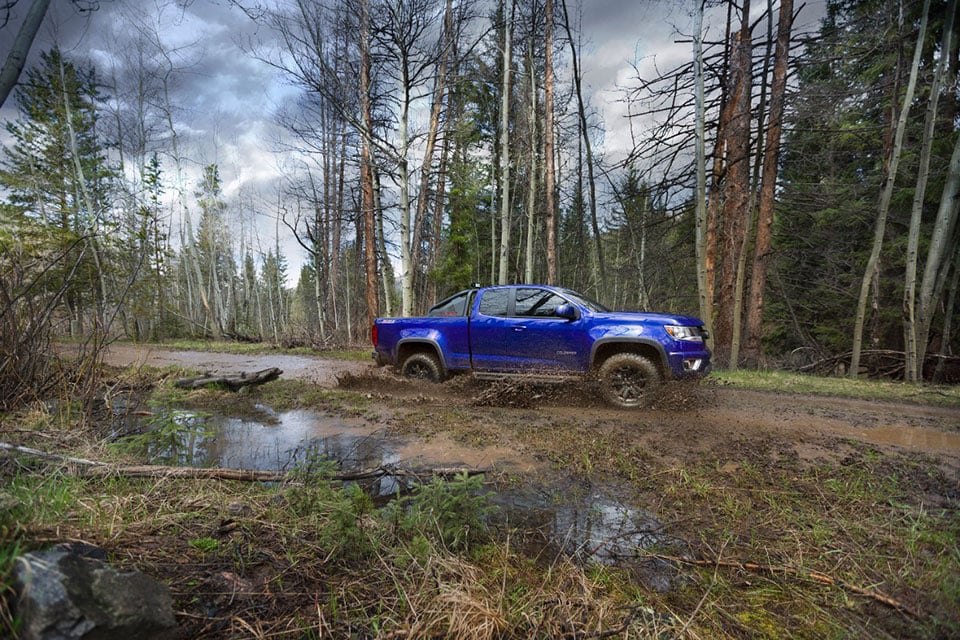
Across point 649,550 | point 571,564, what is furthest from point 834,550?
point 571,564

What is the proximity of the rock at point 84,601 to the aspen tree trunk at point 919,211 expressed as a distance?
13.4m

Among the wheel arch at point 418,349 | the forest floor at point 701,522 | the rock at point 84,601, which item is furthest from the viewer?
the wheel arch at point 418,349

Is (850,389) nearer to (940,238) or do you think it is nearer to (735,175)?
(940,238)

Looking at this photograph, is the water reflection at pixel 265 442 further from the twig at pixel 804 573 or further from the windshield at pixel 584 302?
the windshield at pixel 584 302

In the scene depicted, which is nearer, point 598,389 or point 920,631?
point 920,631

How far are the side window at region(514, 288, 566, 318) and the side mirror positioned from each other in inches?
8.7

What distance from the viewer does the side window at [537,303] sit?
6.13 meters

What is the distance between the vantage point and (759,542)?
88.8 inches

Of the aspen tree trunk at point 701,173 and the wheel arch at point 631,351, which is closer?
the wheel arch at point 631,351

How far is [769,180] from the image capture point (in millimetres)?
10430

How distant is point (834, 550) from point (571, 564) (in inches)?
58.6

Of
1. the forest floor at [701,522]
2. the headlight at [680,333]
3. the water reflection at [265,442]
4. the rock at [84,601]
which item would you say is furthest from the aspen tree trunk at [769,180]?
the rock at [84,601]

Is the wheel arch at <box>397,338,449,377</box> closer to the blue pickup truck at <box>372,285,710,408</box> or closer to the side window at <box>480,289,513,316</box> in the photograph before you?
the blue pickup truck at <box>372,285,710,408</box>

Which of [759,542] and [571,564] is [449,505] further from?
[759,542]
